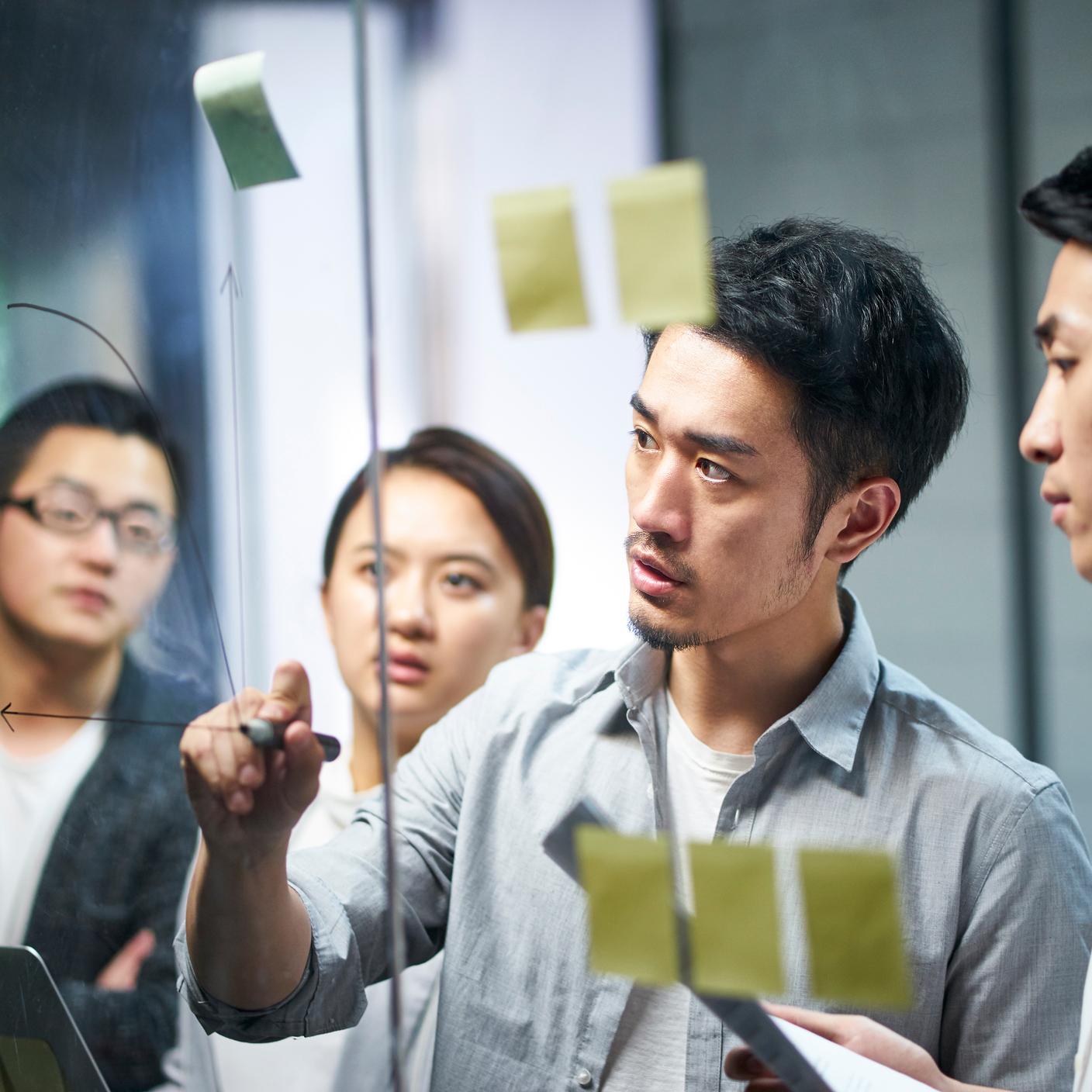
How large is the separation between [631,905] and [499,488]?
66cm

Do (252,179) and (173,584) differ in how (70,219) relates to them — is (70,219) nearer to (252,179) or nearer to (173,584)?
(252,179)

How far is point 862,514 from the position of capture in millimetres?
992

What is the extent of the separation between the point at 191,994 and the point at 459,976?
224mm

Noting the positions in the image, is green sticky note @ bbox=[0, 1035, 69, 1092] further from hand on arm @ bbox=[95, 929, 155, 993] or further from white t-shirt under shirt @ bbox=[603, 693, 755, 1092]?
white t-shirt under shirt @ bbox=[603, 693, 755, 1092]

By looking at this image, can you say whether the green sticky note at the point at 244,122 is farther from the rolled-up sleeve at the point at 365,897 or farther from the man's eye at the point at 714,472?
the rolled-up sleeve at the point at 365,897

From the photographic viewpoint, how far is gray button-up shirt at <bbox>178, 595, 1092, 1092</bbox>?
825mm

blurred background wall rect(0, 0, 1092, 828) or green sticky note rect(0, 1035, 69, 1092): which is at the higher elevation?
blurred background wall rect(0, 0, 1092, 828)

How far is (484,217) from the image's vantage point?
179cm

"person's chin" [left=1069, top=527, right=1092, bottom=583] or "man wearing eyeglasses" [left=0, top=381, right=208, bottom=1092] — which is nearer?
"person's chin" [left=1069, top=527, right=1092, bottom=583]

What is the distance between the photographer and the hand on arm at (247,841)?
2.56 ft

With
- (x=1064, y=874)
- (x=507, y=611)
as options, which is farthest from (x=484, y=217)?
(x=1064, y=874)

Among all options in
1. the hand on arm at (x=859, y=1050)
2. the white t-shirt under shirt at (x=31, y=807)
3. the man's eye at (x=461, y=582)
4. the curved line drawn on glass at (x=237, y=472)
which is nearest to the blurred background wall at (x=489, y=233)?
the curved line drawn on glass at (x=237, y=472)

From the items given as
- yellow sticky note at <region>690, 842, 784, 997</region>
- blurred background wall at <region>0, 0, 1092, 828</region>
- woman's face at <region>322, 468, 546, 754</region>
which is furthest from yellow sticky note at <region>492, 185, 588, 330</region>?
woman's face at <region>322, 468, 546, 754</region>

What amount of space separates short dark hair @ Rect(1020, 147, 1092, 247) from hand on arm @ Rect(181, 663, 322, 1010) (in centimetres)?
62
